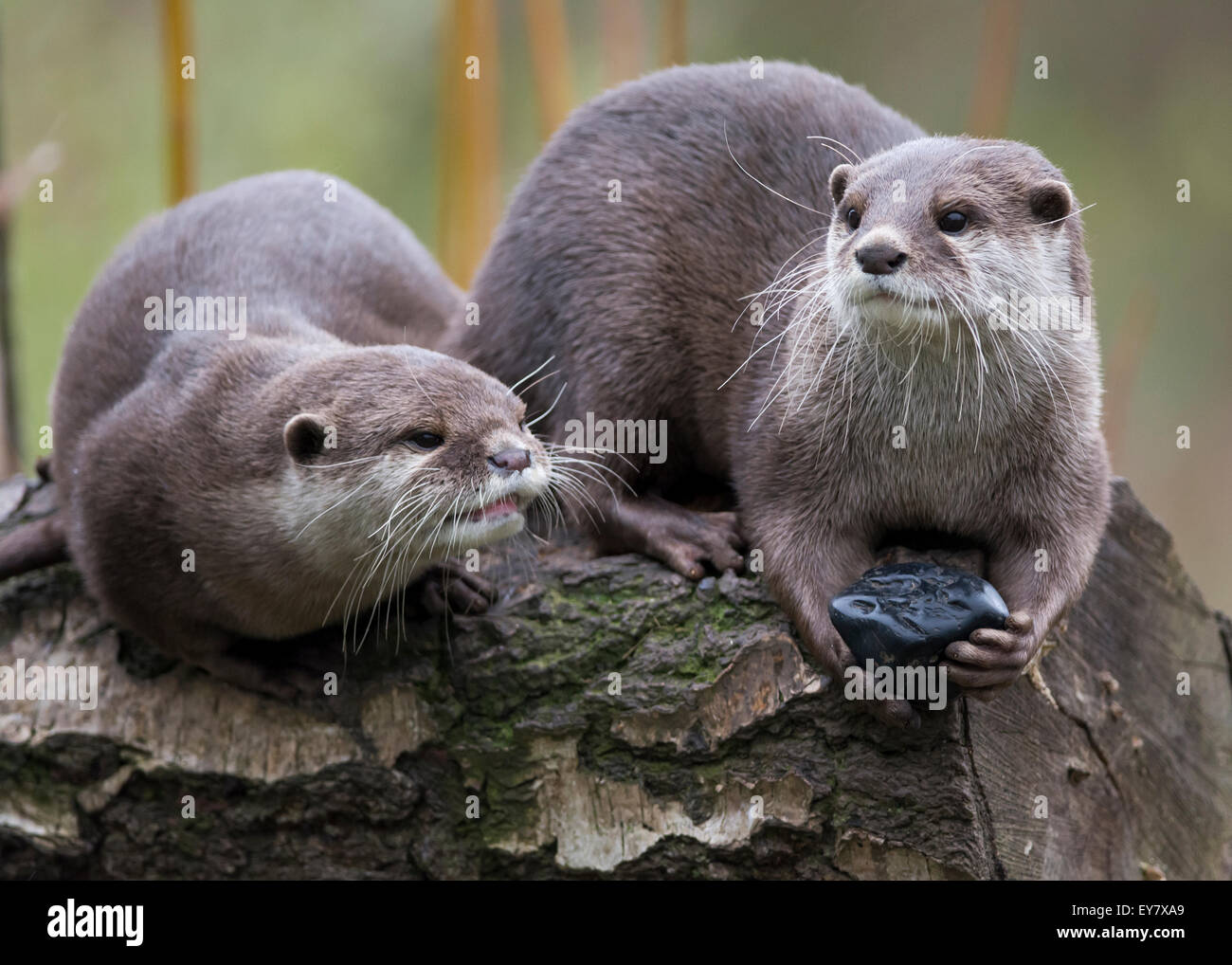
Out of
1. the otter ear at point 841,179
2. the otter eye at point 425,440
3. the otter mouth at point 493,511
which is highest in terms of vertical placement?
the otter ear at point 841,179

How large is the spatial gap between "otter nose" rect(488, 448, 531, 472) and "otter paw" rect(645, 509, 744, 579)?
1.50ft

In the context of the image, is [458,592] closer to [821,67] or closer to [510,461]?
[510,461]

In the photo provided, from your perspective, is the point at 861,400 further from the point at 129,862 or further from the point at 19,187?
the point at 19,187

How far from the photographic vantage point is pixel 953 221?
93.7 inches

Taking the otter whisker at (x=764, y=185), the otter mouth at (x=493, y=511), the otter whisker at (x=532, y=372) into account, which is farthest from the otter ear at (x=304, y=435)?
the otter whisker at (x=764, y=185)

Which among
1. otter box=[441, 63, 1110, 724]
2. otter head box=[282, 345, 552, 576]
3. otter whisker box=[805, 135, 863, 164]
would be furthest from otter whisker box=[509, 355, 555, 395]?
otter whisker box=[805, 135, 863, 164]

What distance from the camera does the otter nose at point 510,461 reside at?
2.54 m

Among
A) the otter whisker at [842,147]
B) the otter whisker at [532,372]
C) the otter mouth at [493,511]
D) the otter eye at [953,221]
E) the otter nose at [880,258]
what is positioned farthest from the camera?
the otter whisker at [532,372]

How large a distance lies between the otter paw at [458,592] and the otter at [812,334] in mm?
309

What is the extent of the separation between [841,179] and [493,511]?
0.94m

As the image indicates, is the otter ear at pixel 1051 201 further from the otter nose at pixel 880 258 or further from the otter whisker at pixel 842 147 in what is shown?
the otter whisker at pixel 842 147

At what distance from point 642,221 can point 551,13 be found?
1.15 meters

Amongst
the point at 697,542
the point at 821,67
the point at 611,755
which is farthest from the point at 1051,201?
the point at 821,67

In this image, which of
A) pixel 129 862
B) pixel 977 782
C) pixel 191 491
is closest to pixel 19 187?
pixel 191 491
